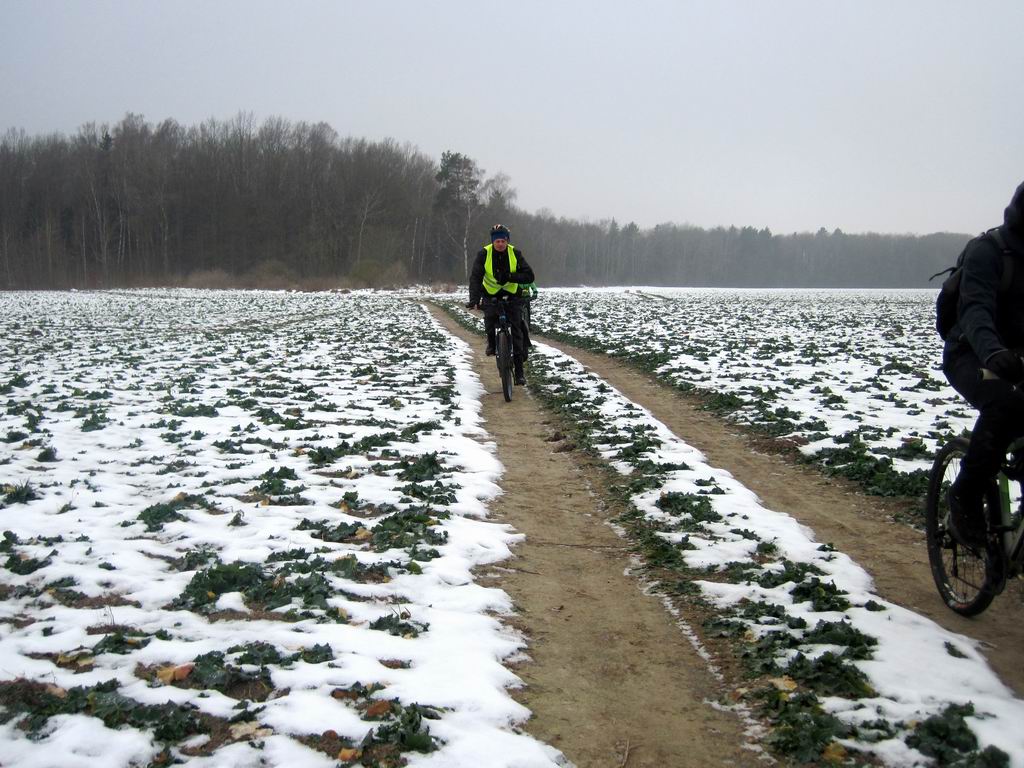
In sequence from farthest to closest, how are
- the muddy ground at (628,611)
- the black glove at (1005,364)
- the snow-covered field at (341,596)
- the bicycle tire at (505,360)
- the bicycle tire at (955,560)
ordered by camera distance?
the bicycle tire at (505,360)
the bicycle tire at (955,560)
the black glove at (1005,364)
the muddy ground at (628,611)
the snow-covered field at (341,596)

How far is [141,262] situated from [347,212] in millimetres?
24258

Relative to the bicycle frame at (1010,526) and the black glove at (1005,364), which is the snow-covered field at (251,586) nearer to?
the bicycle frame at (1010,526)

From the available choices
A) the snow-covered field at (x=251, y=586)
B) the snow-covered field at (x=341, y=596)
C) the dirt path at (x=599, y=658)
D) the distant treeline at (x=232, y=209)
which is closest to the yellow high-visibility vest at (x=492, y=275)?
the snow-covered field at (x=251, y=586)

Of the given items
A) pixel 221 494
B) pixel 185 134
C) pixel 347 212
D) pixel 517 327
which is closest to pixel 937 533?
pixel 221 494

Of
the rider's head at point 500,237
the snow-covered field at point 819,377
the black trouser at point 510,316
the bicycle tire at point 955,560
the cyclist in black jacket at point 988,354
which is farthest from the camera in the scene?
the black trouser at point 510,316

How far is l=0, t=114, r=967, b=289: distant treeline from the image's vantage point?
80125 mm

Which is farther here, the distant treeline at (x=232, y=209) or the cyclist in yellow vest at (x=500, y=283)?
the distant treeline at (x=232, y=209)

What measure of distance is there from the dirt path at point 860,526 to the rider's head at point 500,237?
3.27 m

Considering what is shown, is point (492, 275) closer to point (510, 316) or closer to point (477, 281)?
point (477, 281)

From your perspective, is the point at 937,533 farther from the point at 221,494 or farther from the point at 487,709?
the point at 221,494

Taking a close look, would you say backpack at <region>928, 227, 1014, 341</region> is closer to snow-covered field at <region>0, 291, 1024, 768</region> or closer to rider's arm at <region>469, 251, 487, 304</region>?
snow-covered field at <region>0, 291, 1024, 768</region>

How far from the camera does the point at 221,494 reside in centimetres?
639

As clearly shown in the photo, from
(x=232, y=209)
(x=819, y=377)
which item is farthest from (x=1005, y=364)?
(x=232, y=209)

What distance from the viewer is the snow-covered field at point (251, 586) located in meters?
3.04
